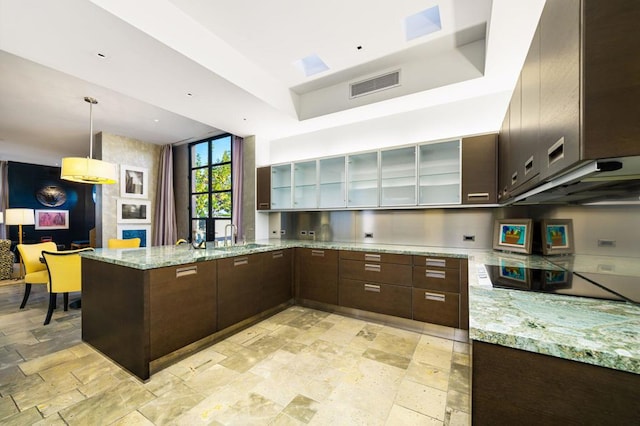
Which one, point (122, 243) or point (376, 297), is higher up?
point (122, 243)

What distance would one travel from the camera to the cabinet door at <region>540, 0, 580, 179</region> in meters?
0.82

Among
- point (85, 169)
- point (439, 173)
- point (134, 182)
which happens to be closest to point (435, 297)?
point (439, 173)

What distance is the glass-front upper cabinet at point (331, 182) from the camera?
371cm

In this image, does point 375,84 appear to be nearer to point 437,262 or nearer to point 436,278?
point 437,262

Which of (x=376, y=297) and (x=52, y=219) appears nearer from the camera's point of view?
(x=376, y=297)

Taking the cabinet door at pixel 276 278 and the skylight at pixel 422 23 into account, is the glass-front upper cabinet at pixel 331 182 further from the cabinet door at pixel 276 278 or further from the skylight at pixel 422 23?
the skylight at pixel 422 23

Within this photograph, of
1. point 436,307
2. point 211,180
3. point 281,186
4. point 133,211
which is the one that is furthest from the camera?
point 211,180

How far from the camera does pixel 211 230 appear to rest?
3406 millimetres

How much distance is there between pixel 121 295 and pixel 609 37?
2962 millimetres

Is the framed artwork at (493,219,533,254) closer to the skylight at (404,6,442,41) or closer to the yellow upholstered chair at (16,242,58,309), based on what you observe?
the skylight at (404,6,442,41)

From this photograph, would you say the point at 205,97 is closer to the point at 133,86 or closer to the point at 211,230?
the point at 133,86

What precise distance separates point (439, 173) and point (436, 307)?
59.5 inches

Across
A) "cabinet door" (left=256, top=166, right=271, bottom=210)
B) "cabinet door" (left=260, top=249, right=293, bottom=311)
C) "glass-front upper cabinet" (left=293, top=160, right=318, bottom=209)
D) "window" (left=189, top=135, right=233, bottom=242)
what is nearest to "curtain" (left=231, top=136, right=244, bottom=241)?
"window" (left=189, top=135, right=233, bottom=242)

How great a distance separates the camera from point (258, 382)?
6.33ft
